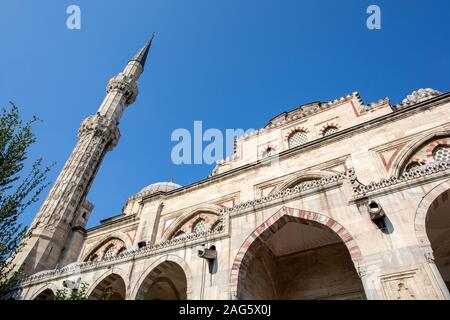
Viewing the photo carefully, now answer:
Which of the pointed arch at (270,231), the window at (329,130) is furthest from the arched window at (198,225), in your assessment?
the window at (329,130)

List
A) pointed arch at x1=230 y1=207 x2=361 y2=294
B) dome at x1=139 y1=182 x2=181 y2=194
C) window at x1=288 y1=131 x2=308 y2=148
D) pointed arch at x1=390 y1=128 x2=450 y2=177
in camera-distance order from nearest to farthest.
Answer: pointed arch at x1=230 y1=207 x2=361 y2=294, pointed arch at x1=390 y1=128 x2=450 y2=177, window at x1=288 y1=131 x2=308 y2=148, dome at x1=139 y1=182 x2=181 y2=194

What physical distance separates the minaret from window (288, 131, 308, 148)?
14525 millimetres

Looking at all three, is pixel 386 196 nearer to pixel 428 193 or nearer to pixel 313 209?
pixel 428 193

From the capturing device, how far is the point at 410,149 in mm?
13398

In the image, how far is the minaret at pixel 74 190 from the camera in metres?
19.0

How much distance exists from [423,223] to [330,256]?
14.1 ft

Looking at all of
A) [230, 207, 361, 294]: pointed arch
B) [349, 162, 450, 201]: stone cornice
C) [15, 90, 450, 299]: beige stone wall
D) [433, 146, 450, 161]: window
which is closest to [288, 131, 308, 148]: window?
[15, 90, 450, 299]: beige stone wall

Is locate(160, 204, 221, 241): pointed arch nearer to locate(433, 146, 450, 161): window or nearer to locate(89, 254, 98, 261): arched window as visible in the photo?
locate(89, 254, 98, 261): arched window

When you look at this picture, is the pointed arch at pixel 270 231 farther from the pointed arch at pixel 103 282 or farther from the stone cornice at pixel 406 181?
the pointed arch at pixel 103 282

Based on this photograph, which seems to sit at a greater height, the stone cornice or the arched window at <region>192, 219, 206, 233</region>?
the arched window at <region>192, 219, 206, 233</region>

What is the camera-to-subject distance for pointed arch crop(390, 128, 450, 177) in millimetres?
13070

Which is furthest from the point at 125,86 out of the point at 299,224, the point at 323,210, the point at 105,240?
the point at 323,210

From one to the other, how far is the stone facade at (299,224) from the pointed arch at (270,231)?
0.03 meters
